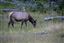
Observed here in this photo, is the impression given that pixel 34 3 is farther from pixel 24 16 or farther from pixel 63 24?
pixel 63 24

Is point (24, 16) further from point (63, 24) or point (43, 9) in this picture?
point (63, 24)

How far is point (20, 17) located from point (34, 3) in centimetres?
30

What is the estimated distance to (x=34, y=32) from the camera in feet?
14.5

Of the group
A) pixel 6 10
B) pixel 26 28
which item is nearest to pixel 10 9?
pixel 6 10

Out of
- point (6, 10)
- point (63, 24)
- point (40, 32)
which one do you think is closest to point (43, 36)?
point (40, 32)

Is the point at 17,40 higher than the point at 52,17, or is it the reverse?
the point at 52,17

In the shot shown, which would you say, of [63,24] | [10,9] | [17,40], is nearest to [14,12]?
[10,9]

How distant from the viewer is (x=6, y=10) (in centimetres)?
443

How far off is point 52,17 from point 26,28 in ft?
1.33

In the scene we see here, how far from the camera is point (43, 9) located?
4.48 metres

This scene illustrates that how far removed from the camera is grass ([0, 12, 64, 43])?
14.4 feet

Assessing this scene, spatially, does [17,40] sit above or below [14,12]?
below

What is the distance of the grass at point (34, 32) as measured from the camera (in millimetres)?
4387

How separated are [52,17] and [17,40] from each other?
0.60m
